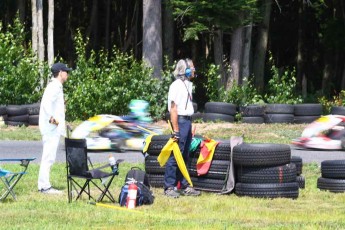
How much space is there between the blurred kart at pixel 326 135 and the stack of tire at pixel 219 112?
616cm

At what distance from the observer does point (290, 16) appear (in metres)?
52.7

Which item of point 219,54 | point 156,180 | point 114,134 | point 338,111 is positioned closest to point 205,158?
point 156,180

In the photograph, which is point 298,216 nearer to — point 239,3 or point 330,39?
point 239,3

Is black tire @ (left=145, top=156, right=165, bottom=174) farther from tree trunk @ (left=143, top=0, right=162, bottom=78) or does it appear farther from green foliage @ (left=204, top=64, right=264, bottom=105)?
tree trunk @ (left=143, top=0, right=162, bottom=78)

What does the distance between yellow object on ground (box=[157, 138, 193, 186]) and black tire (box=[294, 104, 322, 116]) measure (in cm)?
1478

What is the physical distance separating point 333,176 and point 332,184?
0.13m

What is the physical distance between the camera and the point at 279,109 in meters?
27.9

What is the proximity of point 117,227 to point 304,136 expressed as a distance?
477 inches

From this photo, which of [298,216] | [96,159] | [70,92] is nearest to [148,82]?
[70,92]

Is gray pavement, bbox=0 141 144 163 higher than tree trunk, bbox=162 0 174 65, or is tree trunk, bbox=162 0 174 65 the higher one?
tree trunk, bbox=162 0 174 65

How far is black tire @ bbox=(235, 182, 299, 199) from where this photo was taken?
1324 centimetres

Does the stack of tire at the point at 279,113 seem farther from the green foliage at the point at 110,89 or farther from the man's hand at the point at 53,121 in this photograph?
the man's hand at the point at 53,121

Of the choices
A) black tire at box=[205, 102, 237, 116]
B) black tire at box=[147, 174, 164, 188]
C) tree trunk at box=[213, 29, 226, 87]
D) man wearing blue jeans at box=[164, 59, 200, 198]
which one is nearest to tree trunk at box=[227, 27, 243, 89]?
tree trunk at box=[213, 29, 226, 87]

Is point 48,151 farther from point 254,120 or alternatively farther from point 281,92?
point 281,92
